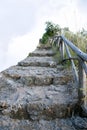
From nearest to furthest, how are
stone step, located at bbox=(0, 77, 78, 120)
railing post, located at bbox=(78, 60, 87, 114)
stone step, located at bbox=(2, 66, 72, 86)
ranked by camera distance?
railing post, located at bbox=(78, 60, 87, 114)
stone step, located at bbox=(0, 77, 78, 120)
stone step, located at bbox=(2, 66, 72, 86)

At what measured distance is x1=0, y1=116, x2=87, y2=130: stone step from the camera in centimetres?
300

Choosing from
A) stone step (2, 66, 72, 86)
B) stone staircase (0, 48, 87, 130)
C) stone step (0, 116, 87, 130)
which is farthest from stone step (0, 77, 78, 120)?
stone step (2, 66, 72, 86)

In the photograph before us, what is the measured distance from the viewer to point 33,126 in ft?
10.1

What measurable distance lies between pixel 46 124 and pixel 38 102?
1.22ft

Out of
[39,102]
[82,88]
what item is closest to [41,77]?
[39,102]

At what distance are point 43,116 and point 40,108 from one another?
0.11 meters

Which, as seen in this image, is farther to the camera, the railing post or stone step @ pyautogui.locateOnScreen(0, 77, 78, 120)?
stone step @ pyautogui.locateOnScreen(0, 77, 78, 120)

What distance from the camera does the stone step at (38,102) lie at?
10.7ft

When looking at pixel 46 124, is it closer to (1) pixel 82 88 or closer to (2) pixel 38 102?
(2) pixel 38 102

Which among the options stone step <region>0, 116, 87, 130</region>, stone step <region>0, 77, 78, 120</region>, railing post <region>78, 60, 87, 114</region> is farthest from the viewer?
stone step <region>0, 77, 78, 120</region>

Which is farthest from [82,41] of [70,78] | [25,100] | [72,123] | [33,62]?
[72,123]

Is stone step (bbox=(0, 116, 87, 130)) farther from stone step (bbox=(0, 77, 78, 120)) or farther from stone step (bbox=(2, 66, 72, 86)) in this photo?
stone step (bbox=(2, 66, 72, 86))

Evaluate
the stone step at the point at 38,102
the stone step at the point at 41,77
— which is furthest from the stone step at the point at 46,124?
the stone step at the point at 41,77

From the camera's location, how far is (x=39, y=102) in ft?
11.2
